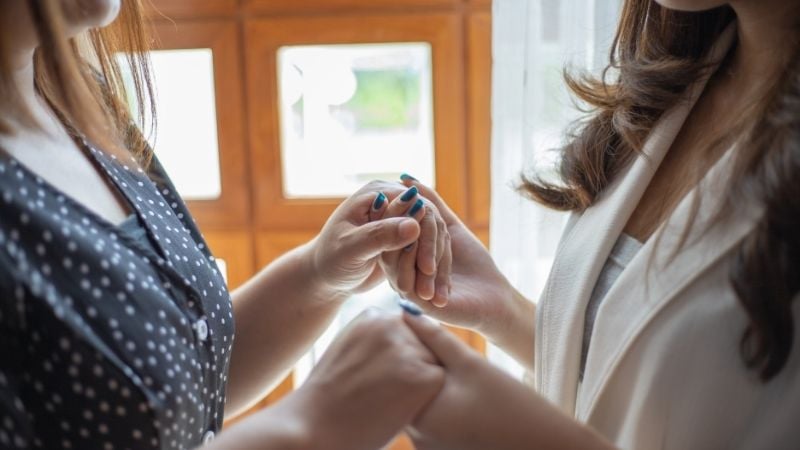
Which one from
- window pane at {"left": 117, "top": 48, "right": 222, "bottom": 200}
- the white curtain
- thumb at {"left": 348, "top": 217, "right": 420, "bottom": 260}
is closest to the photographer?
thumb at {"left": 348, "top": 217, "right": 420, "bottom": 260}

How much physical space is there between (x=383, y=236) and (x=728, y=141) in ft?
1.44

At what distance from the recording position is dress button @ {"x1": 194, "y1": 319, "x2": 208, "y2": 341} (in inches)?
36.4

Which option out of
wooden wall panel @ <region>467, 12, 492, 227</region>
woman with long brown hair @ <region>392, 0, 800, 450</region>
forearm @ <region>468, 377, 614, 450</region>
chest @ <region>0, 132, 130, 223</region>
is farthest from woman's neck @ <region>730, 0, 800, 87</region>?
wooden wall panel @ <region>467, 12, 492, 227</region>

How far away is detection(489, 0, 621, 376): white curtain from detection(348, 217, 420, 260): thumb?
0.50m

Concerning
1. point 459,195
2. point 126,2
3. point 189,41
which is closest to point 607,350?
point 126,2

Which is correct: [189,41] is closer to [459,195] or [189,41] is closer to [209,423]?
[459,195]

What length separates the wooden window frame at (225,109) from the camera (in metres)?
1.85

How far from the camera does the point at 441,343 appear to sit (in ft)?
2.76

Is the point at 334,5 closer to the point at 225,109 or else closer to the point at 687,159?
the point at 225,109

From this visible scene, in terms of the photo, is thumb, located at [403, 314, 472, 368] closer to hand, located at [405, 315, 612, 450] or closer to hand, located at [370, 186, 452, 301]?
hand, located at [405, 315, 612, 450]

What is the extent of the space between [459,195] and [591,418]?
3.34 feet

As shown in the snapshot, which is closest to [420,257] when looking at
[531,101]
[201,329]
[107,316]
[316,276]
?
[316,276]

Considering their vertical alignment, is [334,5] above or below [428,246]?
above


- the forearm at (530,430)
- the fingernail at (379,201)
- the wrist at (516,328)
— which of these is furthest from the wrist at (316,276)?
the forearm at (530,430)
